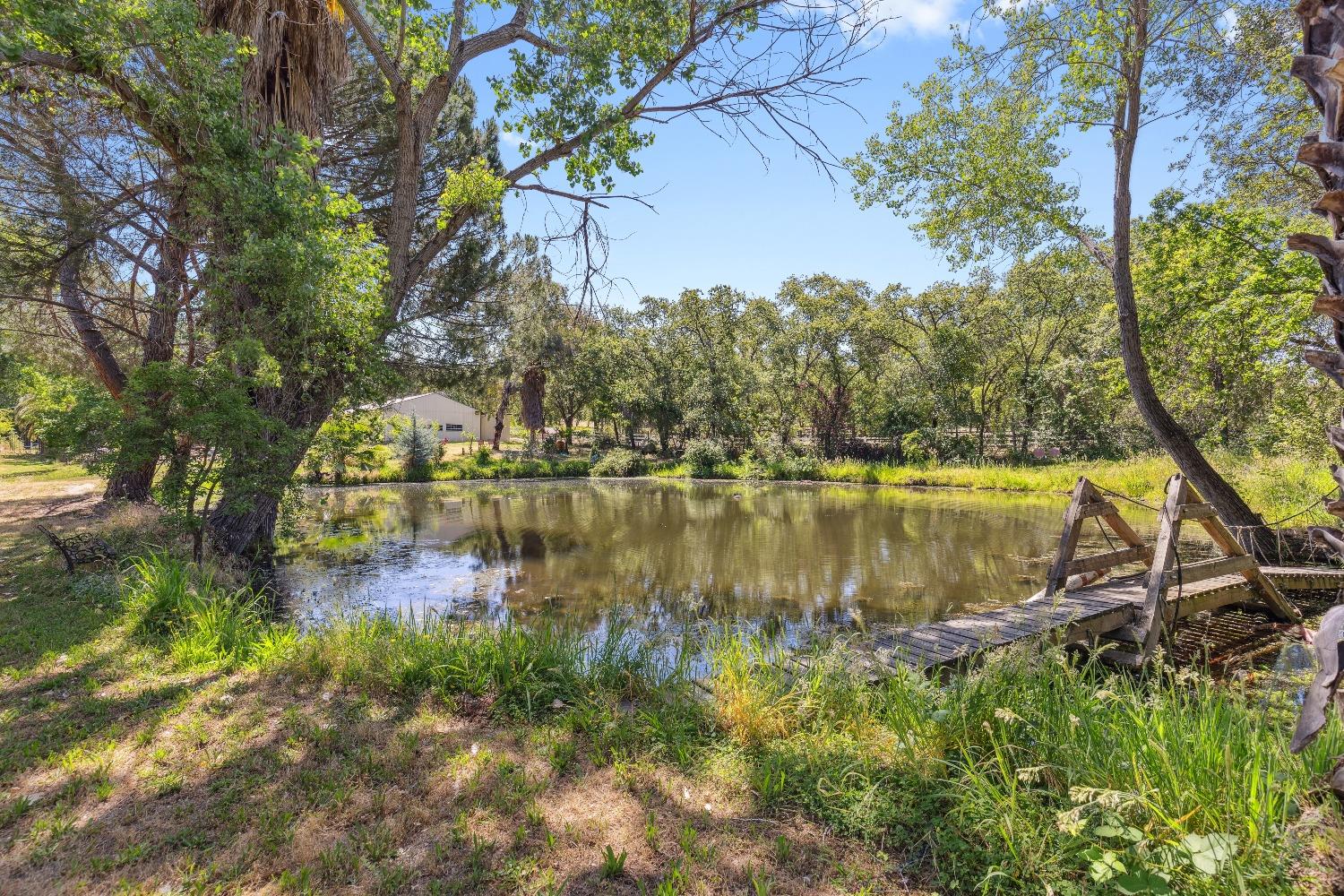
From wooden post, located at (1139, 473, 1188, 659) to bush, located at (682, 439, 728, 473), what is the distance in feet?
73.2

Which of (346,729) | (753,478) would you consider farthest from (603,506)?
(346,729)

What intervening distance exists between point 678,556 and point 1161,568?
7.47 metres

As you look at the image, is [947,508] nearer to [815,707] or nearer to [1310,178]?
[1310,178]

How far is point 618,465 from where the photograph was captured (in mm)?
28156

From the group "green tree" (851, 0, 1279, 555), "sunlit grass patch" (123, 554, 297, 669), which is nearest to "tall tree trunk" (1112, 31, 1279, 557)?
"green tree" (851, 0, 1279, 555)

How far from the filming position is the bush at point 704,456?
27734 millimetres

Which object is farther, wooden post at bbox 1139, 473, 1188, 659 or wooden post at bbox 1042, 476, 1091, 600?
wooden post at bbox 1042, 476, 1091, 600

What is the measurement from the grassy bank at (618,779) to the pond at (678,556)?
150cm

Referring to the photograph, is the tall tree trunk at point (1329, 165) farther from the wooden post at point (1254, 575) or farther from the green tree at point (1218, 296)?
the green tree at point (1218, 296)

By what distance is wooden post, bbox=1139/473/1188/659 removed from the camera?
530 cm

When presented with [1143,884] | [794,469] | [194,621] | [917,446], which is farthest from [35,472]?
[917,446]

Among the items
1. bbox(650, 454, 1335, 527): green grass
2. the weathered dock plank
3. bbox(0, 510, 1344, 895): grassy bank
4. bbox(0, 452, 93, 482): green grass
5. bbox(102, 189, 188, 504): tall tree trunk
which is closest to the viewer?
bbox(0, 510, 1344, 895): grassy bank

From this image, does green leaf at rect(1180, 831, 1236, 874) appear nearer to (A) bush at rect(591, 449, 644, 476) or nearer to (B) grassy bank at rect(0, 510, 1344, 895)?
(B) grassy bank at rect(0, 510, 1344, 895)

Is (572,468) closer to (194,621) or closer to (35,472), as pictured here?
(35,472)
